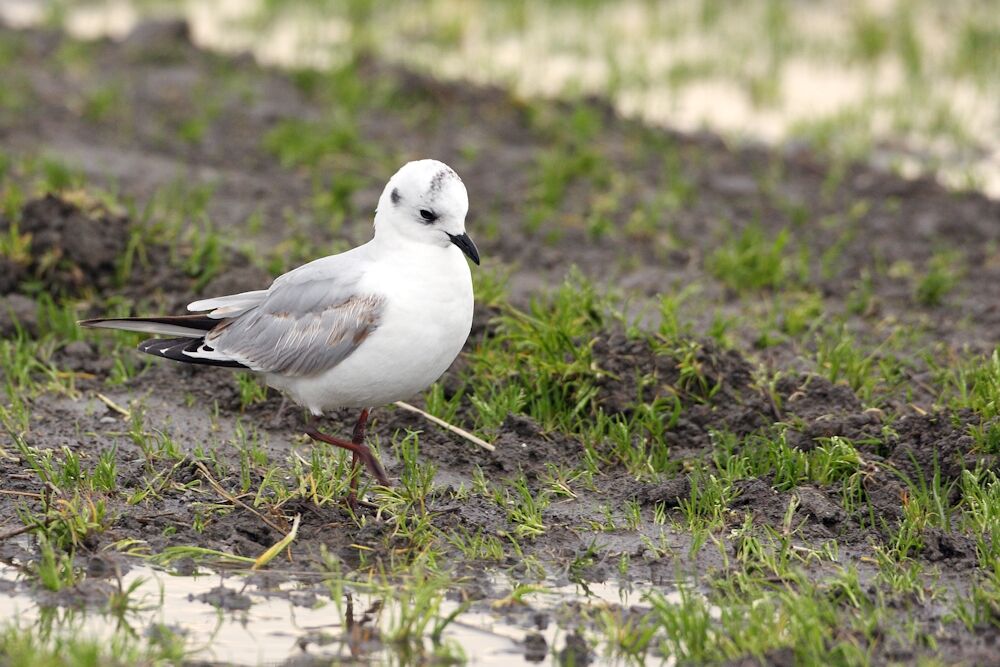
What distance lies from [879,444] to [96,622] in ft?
10.2

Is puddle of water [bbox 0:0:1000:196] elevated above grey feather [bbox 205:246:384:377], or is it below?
above

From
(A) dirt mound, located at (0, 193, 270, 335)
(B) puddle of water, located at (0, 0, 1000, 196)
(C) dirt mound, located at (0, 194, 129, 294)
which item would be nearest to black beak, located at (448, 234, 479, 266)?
(A) dirt mound, located at (0, 193, 270, 335)

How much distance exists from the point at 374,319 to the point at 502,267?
2806mm

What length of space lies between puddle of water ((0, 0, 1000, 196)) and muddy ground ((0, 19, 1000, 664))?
1.86 ft

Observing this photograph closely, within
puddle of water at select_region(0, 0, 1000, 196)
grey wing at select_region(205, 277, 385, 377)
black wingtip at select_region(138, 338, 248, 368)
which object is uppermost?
puddle of water at select_region(0, 0, 1000, 196)

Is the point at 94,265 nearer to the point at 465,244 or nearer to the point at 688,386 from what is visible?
the point at 465,244

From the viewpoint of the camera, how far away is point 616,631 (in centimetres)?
476

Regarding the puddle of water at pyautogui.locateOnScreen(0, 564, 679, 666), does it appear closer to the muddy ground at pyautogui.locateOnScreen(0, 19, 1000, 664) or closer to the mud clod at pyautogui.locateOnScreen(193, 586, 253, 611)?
the mud clod at pyautogui.locateOnScreen(193, 586, 253, 611)

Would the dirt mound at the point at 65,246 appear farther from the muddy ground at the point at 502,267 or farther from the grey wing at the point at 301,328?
the grey wing at the point at 301,328

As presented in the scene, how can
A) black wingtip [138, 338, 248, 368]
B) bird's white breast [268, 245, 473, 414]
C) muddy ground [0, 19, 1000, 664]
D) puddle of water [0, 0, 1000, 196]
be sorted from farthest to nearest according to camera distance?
1. puddle of water [0, 0, 1000, 196]
2. black wingtip [138, 338, 248, 368]
3. muddy ground [0, 19, 1000, 664]
4. bird's white breast [268, 245, 473, 414]

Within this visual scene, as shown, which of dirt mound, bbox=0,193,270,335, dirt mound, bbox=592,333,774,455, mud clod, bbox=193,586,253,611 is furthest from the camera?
dirt mound, bbox=0,193,270,335

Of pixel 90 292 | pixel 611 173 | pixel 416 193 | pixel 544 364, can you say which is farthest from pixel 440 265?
pixel 611 173

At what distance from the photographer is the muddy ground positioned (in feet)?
18.4

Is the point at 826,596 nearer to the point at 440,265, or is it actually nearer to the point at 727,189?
the point at 440,265
